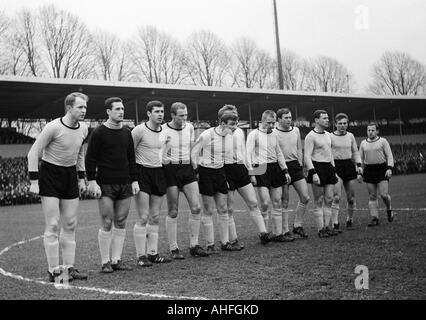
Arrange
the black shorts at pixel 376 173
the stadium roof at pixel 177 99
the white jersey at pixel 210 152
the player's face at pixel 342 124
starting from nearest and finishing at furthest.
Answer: the white jersey at pixel 210 152 < the player's face at pixel 342 124 < the black shorts at pixel 376 173 < the stadium roof at pixel 177 99

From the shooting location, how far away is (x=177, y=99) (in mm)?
29125

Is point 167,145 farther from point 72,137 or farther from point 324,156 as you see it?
point 324,156

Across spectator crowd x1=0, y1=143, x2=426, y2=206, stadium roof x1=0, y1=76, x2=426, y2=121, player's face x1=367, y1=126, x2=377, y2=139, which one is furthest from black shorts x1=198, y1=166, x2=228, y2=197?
stadium roof x1=0, y1=76, x2=426, y2=121

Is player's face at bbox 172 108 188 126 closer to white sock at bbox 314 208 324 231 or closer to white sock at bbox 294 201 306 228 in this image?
white sock at bbox 294 201 306 228

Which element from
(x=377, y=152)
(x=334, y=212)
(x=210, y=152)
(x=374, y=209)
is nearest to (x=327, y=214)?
(x=334, y=212)

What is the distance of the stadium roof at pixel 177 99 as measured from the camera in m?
23.8

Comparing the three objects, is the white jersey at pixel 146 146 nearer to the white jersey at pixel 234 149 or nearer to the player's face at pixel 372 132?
the white jersey at pixel 234 149

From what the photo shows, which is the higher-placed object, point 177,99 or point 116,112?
point 177,99

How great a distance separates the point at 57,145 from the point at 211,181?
8.40ft

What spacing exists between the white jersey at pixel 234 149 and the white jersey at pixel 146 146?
1.37 meters

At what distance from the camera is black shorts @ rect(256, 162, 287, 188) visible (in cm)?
841

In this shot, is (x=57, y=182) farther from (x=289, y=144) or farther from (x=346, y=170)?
(x=346, y=170)

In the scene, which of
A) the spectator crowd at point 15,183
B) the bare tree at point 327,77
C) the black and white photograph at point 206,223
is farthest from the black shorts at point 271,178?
the bare tree at point 327,77
